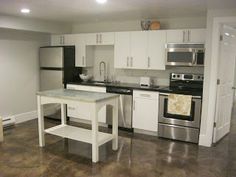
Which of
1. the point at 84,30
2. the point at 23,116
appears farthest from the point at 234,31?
the point at 23,116

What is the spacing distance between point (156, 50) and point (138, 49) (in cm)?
40

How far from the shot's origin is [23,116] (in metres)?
5.46

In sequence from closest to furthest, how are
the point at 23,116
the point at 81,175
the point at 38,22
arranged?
the point at 81,175 < the point at 38,22 < the point at 23,116

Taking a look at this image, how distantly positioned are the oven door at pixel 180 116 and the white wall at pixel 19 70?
329 cm

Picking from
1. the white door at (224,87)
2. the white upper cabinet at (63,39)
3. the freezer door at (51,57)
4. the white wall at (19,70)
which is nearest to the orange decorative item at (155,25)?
the white door at (224,87)

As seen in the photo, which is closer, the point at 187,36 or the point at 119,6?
the point at 119,6

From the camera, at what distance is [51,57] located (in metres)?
5.38

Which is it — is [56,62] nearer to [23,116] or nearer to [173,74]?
[23,116]

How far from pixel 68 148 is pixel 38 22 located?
2940 mm

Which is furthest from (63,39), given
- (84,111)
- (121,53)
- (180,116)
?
(180,116)

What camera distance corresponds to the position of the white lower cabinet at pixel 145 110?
14.5 ft

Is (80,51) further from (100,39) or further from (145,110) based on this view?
(145,110)

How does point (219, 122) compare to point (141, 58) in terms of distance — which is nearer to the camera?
point (219, 122)

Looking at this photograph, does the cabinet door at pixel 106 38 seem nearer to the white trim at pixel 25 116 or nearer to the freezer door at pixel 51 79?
the freezer door at pixel 51 79
